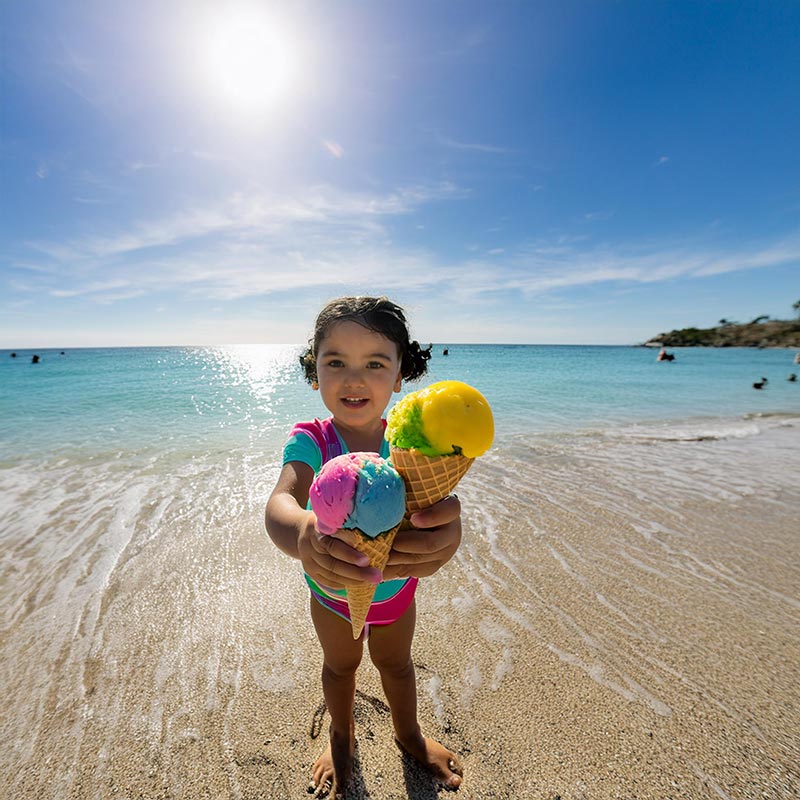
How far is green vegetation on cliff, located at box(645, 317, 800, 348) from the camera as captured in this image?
246 ft

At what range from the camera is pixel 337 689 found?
2.01m

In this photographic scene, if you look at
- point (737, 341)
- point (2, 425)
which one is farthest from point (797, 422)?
point (737, 341)

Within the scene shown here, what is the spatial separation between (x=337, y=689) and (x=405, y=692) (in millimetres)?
340

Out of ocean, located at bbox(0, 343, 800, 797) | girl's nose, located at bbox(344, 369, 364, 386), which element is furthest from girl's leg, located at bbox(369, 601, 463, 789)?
girl's nose, located at bbox(344, 369, 364, 386)

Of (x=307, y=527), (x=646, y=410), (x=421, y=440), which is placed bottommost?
(x=646, y=410)

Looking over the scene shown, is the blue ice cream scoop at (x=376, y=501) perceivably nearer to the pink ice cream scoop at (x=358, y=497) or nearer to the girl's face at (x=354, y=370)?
the pink ice cream scoop at (x=358, y=497)

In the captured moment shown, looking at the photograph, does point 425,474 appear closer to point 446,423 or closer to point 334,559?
point 446,423

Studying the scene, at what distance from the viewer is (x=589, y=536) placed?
14.9 feet

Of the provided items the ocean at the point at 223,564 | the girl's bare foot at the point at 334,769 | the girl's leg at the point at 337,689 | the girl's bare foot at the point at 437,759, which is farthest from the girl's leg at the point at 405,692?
the ocean at the point at 223,564

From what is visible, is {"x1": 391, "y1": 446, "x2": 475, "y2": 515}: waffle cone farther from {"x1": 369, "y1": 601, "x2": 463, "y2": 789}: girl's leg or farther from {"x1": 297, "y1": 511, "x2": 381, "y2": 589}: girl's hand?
{"x1": 369, "y1": 601, "x2": 463, "y2": 789}: girl's leg

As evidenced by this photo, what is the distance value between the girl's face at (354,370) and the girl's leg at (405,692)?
3.45 ft

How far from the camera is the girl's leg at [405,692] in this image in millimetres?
1979

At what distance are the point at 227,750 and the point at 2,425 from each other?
46.6 ft

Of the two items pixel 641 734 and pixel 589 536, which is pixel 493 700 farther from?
pixel 589 536
